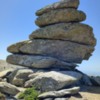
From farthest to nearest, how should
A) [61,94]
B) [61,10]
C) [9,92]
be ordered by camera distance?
[61,10] → [9,92] → [61,94]

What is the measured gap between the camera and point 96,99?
32.2m

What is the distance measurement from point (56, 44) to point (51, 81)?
973 cm

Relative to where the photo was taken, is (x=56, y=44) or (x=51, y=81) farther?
(x=56, y=44)

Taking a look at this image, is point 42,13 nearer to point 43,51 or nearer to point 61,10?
point 61,10

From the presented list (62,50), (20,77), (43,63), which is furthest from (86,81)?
(20,77)

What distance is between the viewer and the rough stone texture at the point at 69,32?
1672 inches

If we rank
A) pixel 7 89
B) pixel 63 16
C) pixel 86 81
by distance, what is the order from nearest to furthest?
pixel 7 89 < pixel 86 81 < pixel 63 16

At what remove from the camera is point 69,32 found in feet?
139

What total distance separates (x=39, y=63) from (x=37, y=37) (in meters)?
5.96

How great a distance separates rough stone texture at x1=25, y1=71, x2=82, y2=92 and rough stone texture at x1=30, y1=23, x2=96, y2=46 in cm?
836

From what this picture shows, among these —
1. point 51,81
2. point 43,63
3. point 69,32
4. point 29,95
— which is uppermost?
point 69,32

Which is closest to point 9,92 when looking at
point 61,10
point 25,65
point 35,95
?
point 35,95

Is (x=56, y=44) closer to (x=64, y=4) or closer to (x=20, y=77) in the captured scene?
(x=64, y=4)

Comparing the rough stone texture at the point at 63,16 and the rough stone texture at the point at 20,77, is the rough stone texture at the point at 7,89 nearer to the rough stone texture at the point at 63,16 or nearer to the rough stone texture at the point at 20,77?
the rough stone texture at the point at 20,77
